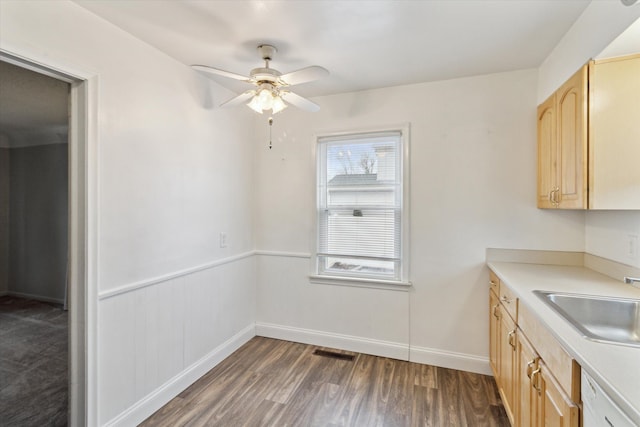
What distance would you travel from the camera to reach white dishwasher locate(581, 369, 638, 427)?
2.48 ft

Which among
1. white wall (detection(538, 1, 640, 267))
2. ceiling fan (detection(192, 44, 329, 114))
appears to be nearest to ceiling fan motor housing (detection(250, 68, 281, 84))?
ceiling fan (detection(192, 44, 329, 114))

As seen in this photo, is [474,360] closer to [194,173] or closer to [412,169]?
[412,169]

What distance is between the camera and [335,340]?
2908 mm

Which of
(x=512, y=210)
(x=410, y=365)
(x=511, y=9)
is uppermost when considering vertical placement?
(x=511, y=9)

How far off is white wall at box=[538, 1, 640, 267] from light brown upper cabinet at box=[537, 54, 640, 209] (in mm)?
140

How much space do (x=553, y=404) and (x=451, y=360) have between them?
1.53 metres

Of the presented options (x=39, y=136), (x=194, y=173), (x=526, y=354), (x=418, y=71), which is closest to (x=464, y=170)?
(x=418, y=71)

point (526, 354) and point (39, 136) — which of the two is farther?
point (39, 136)

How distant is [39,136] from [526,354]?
535cm

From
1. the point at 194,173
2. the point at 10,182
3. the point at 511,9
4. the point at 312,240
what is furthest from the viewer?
the point at 10,182

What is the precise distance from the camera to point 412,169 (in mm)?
2656

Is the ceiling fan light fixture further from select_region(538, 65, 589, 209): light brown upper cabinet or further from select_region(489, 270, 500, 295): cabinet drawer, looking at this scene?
select_region(489, 270, 500, 295): cabinet drawer

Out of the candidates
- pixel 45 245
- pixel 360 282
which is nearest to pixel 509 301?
pixel 360 282

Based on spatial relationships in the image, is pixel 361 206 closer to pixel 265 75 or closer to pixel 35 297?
pixel 265 75
